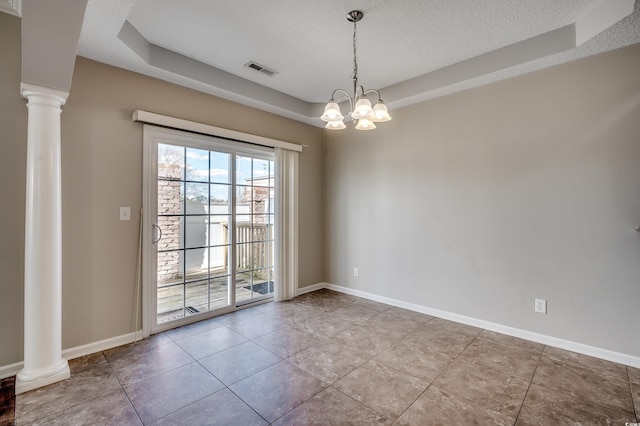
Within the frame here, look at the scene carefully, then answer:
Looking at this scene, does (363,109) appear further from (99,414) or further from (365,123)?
(99,414)

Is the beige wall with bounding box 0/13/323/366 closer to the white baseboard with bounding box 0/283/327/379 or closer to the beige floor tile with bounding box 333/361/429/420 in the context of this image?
the white baseboard with bounding box 0/283/327/379

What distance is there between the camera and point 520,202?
9.76ft

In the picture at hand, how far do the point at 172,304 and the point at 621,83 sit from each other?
4.72 metres

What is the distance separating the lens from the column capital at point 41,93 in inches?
82.5

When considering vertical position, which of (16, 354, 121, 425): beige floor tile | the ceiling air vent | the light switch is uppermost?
the ceiling air vent

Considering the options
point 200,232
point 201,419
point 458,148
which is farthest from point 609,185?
point 200,232

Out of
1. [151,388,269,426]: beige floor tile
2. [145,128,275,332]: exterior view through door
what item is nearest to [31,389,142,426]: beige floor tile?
[151,388,269,426]: beige floor tile

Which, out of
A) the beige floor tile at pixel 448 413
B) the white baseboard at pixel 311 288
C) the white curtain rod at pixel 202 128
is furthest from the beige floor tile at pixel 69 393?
the white baseboard at pixel 311 288

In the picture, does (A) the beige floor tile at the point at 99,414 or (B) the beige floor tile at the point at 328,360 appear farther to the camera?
(B) the beige floor tile at the point at 328,360

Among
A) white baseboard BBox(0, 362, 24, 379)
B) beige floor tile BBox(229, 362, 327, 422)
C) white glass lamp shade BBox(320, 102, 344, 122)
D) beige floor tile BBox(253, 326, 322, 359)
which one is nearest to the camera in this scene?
beige floor tile BBox(229, 362, 327, 422)

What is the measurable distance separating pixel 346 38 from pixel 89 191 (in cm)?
269

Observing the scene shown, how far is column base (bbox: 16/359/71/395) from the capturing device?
2.06m

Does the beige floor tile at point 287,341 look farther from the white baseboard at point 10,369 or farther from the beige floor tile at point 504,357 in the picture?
the white baseboard at point 10,369

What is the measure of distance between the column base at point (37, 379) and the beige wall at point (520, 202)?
3.33 metres
